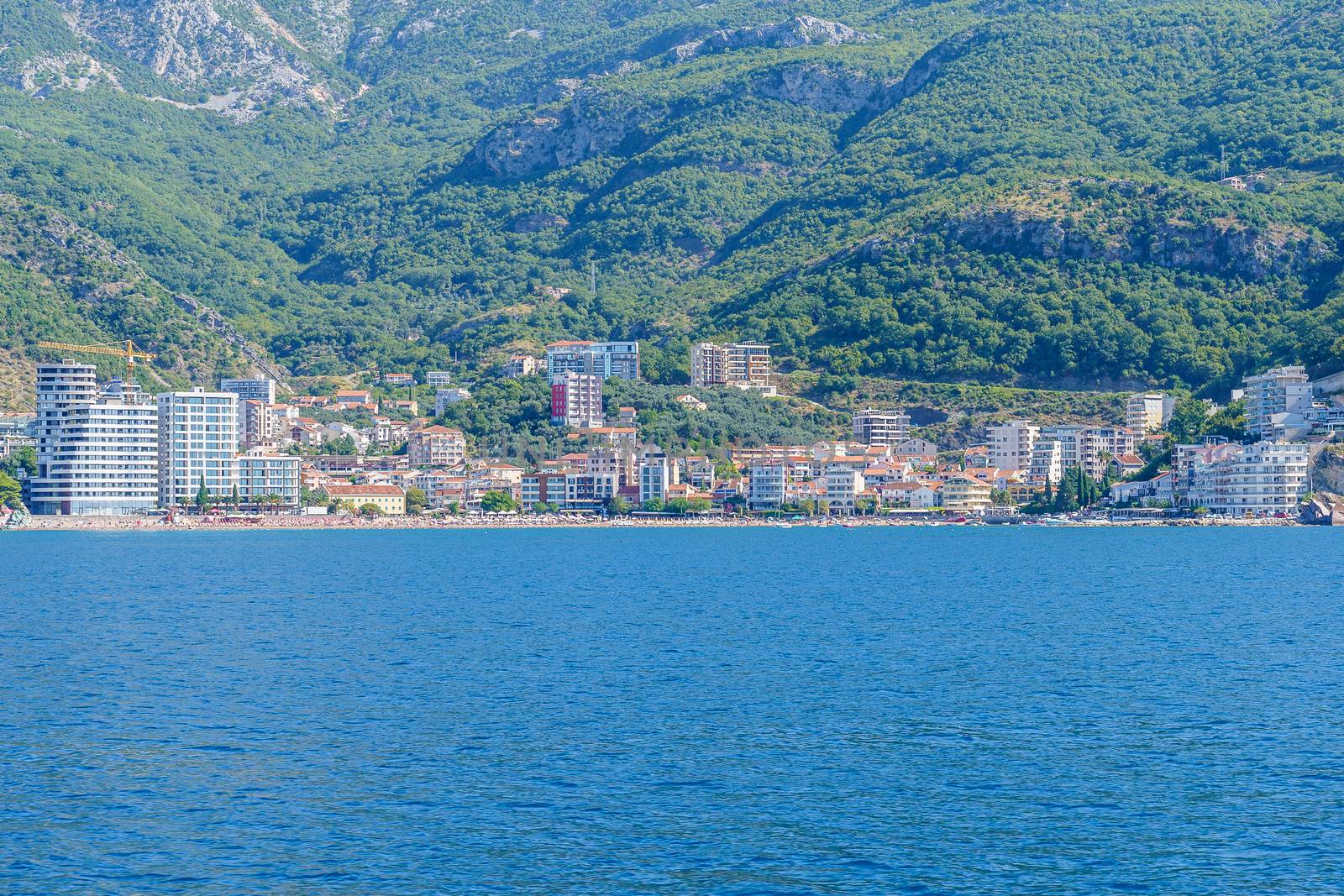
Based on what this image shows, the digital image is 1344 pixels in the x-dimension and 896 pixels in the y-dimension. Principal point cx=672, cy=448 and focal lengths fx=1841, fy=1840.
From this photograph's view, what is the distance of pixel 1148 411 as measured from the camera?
172 metres

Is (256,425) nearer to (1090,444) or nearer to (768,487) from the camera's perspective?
(768,487)

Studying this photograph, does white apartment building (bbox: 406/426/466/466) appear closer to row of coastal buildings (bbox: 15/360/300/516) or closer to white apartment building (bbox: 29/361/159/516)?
row of coastal buildings (bbox: 15/360/300/516)

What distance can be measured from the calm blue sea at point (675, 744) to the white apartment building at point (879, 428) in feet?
336

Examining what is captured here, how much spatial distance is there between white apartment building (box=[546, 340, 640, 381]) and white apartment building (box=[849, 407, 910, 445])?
28051 mm

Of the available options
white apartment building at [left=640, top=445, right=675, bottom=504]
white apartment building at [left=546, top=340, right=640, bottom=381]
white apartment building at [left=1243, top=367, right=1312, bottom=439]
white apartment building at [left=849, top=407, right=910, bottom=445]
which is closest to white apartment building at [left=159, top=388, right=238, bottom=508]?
white apartment building at [left=640, top=445, right=675, bottom=504]

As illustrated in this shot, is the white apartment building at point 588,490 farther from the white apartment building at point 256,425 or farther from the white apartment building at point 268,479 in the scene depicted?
the white apartment building at point 256,425

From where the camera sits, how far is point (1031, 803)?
31281 mm

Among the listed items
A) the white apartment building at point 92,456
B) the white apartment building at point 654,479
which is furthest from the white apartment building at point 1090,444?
the white apartment building at point 92,456

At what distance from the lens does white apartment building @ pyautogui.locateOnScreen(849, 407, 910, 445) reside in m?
175

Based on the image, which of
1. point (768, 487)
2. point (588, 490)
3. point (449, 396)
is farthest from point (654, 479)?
point (449, 396)

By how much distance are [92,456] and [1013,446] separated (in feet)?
263

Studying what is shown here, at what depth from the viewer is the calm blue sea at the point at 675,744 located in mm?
27844

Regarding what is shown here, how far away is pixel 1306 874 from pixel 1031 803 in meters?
5.33

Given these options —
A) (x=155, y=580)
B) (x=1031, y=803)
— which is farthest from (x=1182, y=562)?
(x=1031, y=803)
